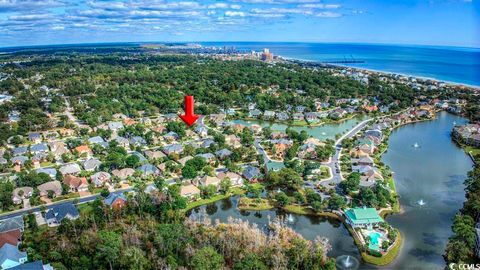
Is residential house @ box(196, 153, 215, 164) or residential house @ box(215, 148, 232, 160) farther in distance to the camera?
residential house @ box(215, 148, 232, 160)

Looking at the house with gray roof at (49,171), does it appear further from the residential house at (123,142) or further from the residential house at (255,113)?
the residential house at (255,113)

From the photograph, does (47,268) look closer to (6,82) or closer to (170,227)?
(170,227)

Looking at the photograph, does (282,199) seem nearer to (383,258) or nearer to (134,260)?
(383,258)

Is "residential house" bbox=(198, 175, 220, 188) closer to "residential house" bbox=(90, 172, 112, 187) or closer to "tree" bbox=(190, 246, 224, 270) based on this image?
"residential house" bbox=(90, 172, 112, 187)

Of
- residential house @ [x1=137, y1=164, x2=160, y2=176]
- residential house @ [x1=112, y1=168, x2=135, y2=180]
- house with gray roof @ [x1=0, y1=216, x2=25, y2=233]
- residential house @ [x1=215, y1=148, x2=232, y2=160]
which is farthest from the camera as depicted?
residential house @ [x1=215, y1=148, x2=232, y2=160]

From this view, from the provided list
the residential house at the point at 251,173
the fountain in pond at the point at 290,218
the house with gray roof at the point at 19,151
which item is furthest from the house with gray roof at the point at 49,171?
the fountain in pond at the point at 290,218

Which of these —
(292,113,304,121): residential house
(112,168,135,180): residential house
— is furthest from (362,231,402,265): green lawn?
(292,113,304,121): residential house

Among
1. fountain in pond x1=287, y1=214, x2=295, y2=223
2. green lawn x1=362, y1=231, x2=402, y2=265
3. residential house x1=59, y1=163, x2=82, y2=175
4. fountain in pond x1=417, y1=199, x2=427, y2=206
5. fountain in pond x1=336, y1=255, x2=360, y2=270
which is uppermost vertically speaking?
residential house x1=59, y1=163, x2=82, y2=175
